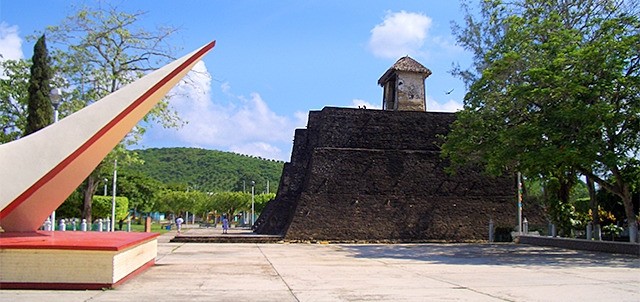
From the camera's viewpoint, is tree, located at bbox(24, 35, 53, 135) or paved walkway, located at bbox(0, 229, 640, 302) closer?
paved walkway, located at bbox(0, 229, 640, 302)

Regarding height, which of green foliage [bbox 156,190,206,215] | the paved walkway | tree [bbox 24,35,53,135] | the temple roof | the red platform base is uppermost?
the temple roof

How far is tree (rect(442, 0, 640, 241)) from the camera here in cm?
1616

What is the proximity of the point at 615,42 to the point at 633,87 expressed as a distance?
51.5 inches

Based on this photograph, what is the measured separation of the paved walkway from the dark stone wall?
1121 cm

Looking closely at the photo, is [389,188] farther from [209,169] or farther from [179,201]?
[209,169]

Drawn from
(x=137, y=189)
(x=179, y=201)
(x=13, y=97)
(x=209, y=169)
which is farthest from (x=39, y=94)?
(x=209, y=169)

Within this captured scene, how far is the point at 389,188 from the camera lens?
28250mm

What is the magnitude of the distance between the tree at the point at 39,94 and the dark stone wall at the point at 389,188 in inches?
454

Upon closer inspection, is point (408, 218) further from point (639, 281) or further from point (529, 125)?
point (639, 281)

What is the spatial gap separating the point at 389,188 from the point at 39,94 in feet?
51.4

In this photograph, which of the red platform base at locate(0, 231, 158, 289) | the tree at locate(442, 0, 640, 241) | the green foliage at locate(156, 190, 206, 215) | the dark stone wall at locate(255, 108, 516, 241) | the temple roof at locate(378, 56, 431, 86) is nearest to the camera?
the red platform base at locate(0, 231, 158, 289)

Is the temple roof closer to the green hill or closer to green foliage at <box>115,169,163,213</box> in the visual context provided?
green foliage at <box>115,169,163,213</box>

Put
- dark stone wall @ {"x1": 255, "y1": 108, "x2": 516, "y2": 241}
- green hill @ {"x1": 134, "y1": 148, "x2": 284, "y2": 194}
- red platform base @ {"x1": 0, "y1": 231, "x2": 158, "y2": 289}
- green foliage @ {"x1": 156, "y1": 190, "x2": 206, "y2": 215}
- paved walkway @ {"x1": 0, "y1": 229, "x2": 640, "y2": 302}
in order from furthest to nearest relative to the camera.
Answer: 1. green hill @ {"x1": 134, "y1": 148, "x2": 284, "y2": 194}
2. green foliage @ {"x1": 156, "y1": 190, "x2": 206, "y2": 215}
3. dark stone wall @ {"x1": 255, "y1": 108, "x2": 516, "y2": 241}
4. red platform base @ {"x1": 0, "y1": 231, "x2": 158, "y2": 289}
5. paved walkway @ {"x1": 0, "y1": 229, "x2": 640, "y2": 302}

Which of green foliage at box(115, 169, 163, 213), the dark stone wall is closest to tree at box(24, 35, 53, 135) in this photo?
the dark stone wall
